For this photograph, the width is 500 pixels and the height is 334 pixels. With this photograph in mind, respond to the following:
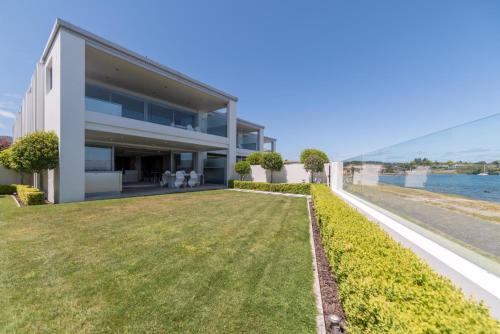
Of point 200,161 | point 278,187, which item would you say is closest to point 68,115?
point 200,161

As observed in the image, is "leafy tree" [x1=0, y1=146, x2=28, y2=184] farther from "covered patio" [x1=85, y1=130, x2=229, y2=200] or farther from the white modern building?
"covered patio" [x1=85, y1=130, x2=229, y2=200]

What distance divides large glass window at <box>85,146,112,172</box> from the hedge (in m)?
15.5

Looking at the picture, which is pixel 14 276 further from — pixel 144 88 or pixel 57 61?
pixel 144 88

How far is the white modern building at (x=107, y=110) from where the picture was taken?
9156 mm

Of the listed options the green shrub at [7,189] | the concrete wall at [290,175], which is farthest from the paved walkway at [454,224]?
the green shrub at [7,189]

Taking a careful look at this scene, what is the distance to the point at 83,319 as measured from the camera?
2230mm

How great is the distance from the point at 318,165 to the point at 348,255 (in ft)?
46.7

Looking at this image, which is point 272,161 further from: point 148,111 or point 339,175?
point 148,111

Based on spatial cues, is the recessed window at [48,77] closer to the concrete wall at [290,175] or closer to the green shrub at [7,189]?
the green shrub at [7,189]

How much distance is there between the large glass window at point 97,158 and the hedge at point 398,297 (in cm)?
1552

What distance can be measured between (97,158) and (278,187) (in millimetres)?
12913

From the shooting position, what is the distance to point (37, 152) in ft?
27.3

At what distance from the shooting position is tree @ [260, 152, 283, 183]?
16.8 meters

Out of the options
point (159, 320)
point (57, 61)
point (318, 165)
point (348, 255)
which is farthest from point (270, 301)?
point (318, 165)
